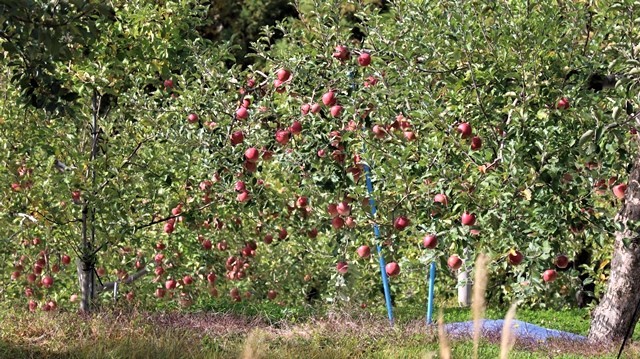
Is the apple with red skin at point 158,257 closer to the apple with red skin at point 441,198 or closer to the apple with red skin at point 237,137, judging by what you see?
the apple with red skin at point 237,137

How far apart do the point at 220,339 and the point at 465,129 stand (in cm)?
200

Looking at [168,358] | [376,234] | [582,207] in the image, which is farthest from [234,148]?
[582,207]

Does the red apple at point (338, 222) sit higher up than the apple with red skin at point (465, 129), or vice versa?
the apple with red skin at point (465, 129)

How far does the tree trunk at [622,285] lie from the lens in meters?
5.68

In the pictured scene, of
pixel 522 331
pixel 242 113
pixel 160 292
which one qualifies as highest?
pixel 242 113

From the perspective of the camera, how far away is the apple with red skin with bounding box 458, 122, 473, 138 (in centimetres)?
464

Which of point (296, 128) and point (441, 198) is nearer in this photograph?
point (441, 198)

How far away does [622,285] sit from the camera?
5.97 m

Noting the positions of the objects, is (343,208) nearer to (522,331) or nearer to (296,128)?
(296,128)

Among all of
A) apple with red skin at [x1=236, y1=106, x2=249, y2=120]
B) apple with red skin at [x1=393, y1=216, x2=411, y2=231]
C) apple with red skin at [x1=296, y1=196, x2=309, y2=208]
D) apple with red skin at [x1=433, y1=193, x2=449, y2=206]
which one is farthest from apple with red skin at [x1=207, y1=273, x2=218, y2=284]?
apple with red skin at [x1=433, y1=193, x2=449, y2=206]

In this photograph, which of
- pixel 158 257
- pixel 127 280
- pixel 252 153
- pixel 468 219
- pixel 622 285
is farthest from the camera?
pixel 127 280

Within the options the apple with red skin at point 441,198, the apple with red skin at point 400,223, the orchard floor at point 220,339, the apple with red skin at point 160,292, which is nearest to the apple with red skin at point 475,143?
the apple with red skin at point 441,198

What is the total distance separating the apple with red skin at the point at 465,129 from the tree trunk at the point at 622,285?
156cm

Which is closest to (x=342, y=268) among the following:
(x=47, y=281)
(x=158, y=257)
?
(x=158, y=257)
